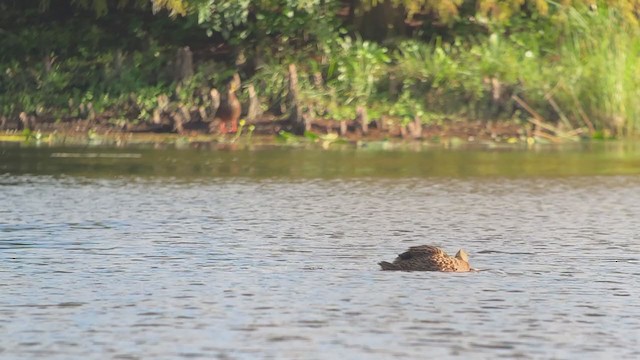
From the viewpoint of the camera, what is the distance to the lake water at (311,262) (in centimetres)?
1032

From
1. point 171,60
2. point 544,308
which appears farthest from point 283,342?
point 171,60

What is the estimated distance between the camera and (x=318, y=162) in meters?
27.1

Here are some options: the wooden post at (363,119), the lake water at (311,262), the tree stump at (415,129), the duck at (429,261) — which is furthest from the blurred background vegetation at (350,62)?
the duck at (429,261)

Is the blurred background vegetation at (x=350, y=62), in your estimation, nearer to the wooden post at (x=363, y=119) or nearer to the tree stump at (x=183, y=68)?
the tree stump at (x=183, y=68)

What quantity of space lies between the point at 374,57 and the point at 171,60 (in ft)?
13.0

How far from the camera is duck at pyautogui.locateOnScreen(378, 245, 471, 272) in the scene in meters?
13.1

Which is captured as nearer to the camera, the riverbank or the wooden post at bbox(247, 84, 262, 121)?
the riverbank

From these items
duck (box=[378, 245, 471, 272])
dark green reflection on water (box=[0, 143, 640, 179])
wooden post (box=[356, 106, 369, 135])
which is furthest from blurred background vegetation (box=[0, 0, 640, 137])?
duck (box=[378, 245, 471, 272])

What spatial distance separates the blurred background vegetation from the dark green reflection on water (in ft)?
8.48

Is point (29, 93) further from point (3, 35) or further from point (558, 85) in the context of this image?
point (558, 85)

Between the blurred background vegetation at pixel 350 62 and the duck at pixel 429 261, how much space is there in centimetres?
2008

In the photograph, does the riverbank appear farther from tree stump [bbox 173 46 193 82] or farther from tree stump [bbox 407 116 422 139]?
tree stump [bbox 173 46 193 82]

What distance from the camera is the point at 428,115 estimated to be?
34062 millimetres

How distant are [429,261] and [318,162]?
45.9 feet
